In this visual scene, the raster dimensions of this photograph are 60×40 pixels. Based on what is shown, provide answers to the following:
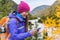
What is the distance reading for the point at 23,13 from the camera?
13.2 feet

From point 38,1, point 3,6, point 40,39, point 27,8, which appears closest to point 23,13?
point 27,8

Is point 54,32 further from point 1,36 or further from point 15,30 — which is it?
point 1,36

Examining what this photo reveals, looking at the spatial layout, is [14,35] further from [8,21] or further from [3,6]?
[3,6]

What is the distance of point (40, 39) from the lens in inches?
207

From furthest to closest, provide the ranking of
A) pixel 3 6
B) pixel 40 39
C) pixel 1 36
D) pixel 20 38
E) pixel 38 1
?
pixel 38 1 < pixel 3 6 < pixel 40 39 < pixel 1 36 < pixel 20 38

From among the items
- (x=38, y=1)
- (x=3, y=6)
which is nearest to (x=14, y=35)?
(x=3, y=6)

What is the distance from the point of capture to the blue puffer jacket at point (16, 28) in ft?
12.7

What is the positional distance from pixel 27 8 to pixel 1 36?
50 centimetres

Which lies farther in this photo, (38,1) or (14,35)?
(38,1)

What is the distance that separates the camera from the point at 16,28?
154 inches

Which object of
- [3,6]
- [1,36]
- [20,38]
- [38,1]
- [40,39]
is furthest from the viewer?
[38,1]

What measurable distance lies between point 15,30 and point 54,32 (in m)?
0.46

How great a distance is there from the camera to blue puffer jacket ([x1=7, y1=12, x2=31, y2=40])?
3.86 m

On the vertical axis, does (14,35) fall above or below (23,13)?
below
